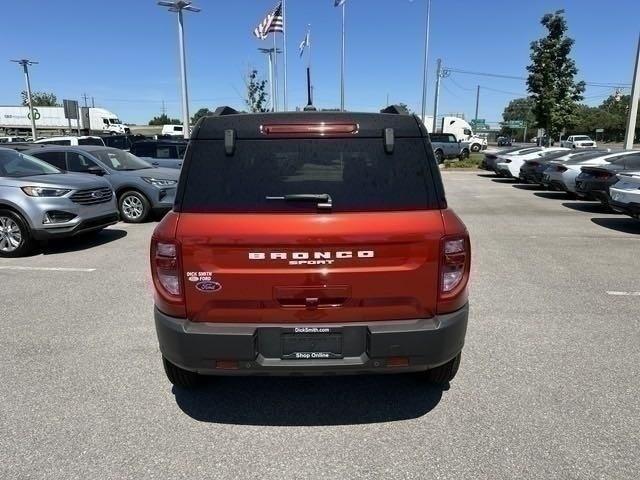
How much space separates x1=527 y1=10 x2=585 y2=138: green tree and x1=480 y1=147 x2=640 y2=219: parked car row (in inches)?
348

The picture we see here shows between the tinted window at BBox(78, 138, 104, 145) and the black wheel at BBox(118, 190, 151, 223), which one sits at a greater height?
the tinted window at BBox(78, 138, 104, 145)

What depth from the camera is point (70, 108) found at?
99.8 feet

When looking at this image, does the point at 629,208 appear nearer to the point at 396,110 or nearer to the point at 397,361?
the point at 396,110

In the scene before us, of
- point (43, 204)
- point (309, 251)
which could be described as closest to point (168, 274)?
point (309, 251)

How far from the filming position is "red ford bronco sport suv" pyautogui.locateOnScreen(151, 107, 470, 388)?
2.68 m

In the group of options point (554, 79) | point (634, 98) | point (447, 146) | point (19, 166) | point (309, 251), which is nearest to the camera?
point (309, 251)

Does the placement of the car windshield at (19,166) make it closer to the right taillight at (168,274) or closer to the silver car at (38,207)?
the silver car at (38,207)

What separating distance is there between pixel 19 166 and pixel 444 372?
7963 mm

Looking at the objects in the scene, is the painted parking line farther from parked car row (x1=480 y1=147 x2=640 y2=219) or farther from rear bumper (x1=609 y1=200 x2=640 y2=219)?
parked car row (x1=480 y1=147 x2=640 y2=219)

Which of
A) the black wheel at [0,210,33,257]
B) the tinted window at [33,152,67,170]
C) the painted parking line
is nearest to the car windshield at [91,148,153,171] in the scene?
the tinted window at [33,152,67,170]

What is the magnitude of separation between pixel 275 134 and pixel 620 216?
1209 centimetres

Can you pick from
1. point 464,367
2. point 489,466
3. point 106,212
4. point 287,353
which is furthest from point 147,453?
point 106,212

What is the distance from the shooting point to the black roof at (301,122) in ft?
9.30

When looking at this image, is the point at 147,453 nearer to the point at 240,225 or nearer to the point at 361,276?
the point at 240,225
